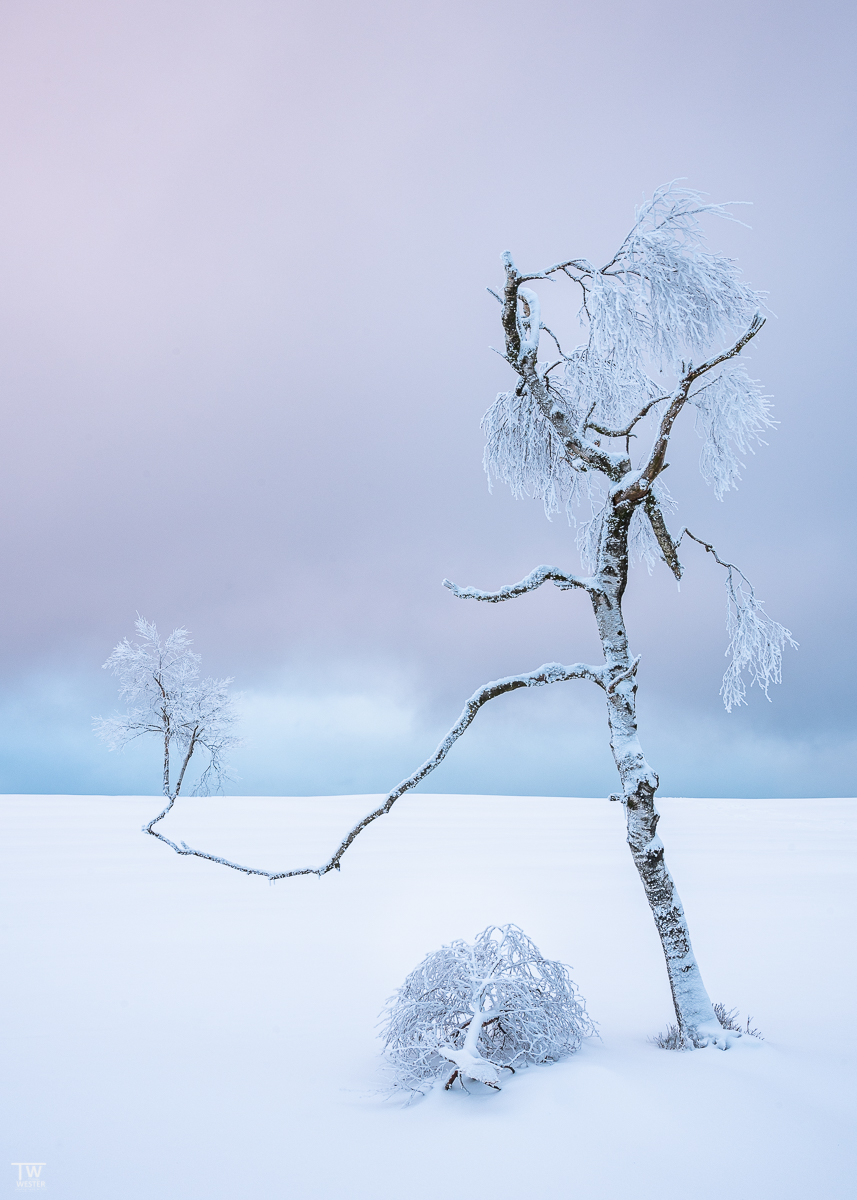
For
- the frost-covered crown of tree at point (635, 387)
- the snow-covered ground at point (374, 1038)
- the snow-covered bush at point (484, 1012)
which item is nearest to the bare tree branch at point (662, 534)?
the frost-covered crown of tree at point (635, 387)

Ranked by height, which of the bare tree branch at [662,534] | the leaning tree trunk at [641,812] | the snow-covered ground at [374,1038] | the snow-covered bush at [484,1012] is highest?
the bare tree branch at [662,534]

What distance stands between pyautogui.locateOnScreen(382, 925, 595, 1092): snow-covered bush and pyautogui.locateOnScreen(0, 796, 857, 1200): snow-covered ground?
207mm

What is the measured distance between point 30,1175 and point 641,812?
360 cm

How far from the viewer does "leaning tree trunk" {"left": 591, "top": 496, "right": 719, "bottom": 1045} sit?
4.20 meters

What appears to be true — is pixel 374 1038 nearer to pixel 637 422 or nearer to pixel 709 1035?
pixel 709 1035

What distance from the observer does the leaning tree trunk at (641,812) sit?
13.8ft

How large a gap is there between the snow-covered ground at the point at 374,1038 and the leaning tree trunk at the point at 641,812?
0.32 m

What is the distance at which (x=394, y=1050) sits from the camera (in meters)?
3.88

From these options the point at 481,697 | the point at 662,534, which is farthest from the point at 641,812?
the point at 662,534

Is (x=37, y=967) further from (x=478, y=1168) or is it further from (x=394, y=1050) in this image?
(x=478, y=1168)

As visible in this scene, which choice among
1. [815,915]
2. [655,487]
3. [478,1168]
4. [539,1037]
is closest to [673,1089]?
[539,1037]

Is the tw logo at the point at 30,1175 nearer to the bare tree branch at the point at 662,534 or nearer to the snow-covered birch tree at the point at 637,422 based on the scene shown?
the snow-covered birch tree at the point at 637,422

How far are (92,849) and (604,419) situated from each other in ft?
44.1

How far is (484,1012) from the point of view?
3.78m
